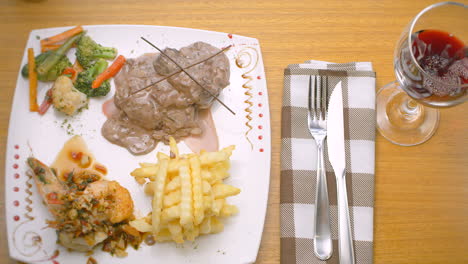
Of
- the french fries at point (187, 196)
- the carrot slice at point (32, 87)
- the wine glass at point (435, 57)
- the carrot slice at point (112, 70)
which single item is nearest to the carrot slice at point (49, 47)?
the carrot slice at point (32, 87)

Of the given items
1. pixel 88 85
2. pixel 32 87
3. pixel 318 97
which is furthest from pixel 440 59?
pixel 32 87

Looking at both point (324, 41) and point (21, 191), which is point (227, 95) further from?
point (21, 191)

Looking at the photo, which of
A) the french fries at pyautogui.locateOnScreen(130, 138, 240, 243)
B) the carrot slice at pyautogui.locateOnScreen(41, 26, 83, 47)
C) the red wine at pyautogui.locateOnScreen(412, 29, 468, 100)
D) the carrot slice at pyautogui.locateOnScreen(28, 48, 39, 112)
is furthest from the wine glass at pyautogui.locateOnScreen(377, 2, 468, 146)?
the carrot slice at pyautogui.locateOnScreen(28, 48, 39, 112)

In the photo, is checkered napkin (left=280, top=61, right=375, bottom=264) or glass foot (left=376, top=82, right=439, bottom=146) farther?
glass foot (left=376, top=82, right=439, bottom=146)

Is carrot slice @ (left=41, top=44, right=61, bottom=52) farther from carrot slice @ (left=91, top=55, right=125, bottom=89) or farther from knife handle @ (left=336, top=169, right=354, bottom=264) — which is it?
knife handle @ (left=336, top=169, right=354, bottom=264)

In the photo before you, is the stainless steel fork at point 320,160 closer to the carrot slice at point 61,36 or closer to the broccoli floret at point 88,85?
the broccoli floret at point 88,85
